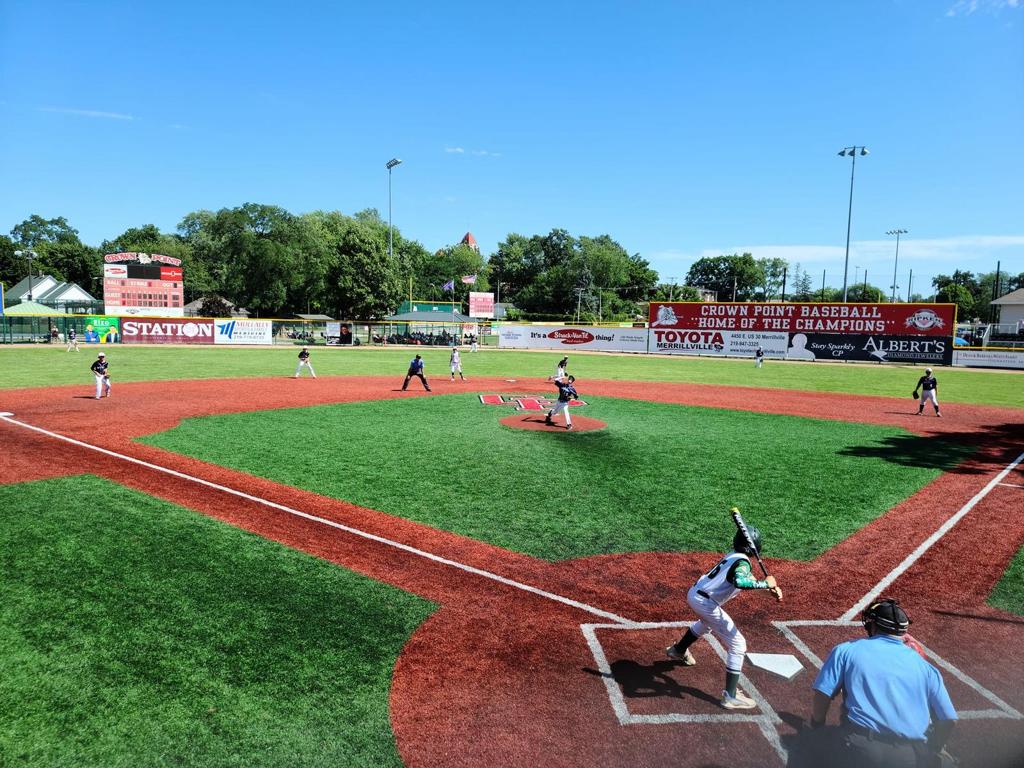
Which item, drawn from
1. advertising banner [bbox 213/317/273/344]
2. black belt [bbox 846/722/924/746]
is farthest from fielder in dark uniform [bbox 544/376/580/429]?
advertising banner [bbox 213/317/273/344]

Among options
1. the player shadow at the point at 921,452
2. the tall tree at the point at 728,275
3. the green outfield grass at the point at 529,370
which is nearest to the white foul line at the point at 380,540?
the player shadow at the point at 921,452

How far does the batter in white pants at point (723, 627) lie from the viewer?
226 inches

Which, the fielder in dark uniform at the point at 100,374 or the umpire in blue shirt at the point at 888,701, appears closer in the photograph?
the umpire in blue shirt at the point at 888,701

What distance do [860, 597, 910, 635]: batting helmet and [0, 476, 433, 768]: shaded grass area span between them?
3674 millimetres

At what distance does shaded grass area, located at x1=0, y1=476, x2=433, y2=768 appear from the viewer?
16.7 ft

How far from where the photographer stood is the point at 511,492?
40.1 feet

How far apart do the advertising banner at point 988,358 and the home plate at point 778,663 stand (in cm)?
5385

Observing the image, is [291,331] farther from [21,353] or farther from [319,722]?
[319,722]

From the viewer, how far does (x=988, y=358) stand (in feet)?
161

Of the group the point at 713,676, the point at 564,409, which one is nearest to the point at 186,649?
the point at 713,676

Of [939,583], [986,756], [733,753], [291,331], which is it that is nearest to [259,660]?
[733,753]

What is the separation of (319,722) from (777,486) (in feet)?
34.4

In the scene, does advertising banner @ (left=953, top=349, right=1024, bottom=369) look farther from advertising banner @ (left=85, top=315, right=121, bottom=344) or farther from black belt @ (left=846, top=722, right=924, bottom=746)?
advertising banner @ (left=85, top=315, right=121, bottom=344)

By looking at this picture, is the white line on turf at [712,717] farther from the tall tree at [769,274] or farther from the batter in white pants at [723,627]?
the tall tree at [769,274]
